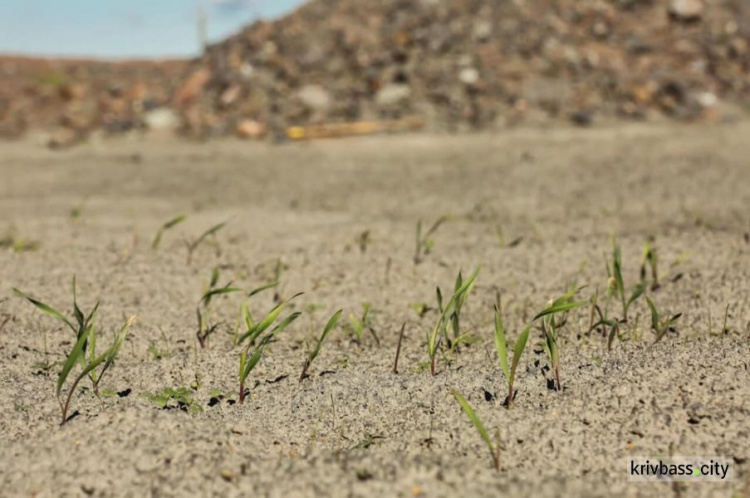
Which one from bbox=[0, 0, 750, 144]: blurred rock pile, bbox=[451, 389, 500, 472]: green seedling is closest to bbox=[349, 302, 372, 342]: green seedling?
bbox=[451, 389, 500, 472]: green seedling

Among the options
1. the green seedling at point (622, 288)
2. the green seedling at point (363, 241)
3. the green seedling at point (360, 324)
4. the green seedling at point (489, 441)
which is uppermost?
the green seedling at point (363, 241)

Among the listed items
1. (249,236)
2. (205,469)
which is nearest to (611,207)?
(249,236)

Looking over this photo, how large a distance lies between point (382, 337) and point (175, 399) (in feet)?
1.76

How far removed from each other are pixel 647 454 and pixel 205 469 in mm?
657

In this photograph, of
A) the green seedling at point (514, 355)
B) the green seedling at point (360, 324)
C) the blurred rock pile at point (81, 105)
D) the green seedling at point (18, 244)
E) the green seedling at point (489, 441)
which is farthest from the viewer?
the blurred rock pile at point (81, 105)

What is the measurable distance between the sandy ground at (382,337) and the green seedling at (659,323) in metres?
0.03

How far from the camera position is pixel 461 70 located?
525cm

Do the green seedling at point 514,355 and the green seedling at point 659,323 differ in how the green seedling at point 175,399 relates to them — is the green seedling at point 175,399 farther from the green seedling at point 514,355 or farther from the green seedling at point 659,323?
the green seedling at point 659,323

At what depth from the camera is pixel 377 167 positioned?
3.90 metres

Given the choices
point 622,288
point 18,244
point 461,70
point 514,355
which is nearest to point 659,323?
point 622,288

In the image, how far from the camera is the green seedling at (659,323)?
1455 millimetres

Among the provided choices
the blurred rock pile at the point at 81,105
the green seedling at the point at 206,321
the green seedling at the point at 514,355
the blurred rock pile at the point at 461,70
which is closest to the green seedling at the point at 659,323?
the green seedling at the point at 514,355

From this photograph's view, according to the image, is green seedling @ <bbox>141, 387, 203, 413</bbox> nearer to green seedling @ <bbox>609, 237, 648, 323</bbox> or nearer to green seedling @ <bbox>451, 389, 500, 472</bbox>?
green seedling @ <bbox>451, 389, 500, 472</bbox>

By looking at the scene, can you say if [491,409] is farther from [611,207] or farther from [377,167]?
[377,167]
